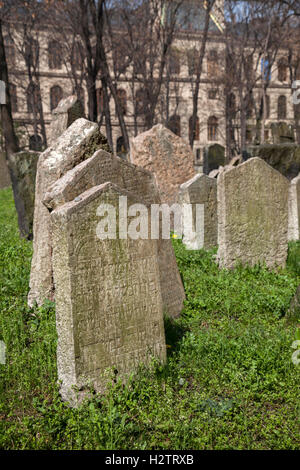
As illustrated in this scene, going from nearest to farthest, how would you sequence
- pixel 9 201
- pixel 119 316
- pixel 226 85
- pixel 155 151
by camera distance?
pixel 119 316, pixel 155 151, pixel 9 201, pixel 226 85

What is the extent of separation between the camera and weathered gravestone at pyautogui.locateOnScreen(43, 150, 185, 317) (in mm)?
3662

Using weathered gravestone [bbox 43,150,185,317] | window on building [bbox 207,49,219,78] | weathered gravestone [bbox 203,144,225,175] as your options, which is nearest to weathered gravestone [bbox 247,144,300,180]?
weathered gravestone [bbox 43,150,185,317]

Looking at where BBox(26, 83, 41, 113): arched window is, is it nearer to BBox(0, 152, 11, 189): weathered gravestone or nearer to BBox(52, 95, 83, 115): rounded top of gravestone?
BBox(0, 152, 11, 189): weathered gravestone

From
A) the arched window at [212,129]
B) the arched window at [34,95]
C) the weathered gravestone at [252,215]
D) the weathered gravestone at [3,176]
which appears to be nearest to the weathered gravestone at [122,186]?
the weathered gravestone at [252,215]

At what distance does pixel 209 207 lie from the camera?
7844mm

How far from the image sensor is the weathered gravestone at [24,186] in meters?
8.38

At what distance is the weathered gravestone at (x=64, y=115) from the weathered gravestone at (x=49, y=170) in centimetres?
107

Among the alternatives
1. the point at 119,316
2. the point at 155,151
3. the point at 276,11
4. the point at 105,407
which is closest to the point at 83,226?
the point at 119,316

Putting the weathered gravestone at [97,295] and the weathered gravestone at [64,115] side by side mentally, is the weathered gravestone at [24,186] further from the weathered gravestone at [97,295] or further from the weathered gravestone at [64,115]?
the weathered gravestone at [97,295]

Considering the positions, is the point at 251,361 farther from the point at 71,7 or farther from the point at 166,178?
the point at 71,7

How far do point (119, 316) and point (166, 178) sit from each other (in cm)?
684

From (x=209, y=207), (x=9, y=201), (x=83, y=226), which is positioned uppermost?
(x=83, y=226)

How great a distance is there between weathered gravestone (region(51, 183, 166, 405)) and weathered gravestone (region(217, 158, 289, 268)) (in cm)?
299

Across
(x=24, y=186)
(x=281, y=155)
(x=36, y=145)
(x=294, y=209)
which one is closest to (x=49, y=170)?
(x=24, y=186)
